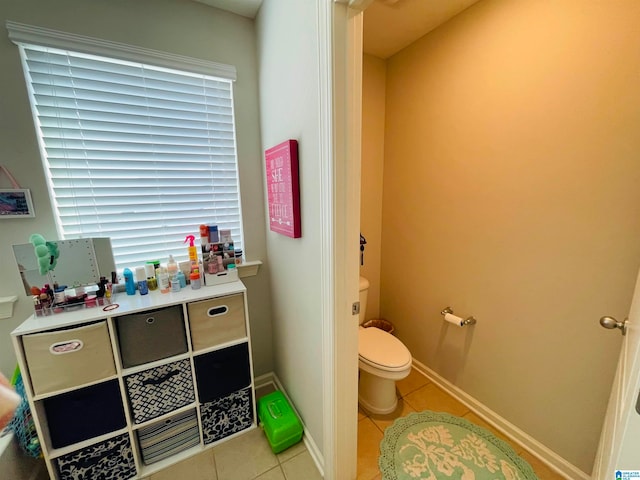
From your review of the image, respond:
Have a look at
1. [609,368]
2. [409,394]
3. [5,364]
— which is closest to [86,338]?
[5,364]

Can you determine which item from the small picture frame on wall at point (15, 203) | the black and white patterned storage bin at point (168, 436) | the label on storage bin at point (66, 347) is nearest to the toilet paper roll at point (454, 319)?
the black and white patterned storage bin at point (168, 436)

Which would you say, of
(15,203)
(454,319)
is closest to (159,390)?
(15,203)

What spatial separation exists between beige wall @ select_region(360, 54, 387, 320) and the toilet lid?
50cm

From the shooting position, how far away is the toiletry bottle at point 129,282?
133 centimetres

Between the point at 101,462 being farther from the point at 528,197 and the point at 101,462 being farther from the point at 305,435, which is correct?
the point at 528,197

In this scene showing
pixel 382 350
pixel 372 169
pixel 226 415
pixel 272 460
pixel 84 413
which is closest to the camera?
pixel 84 413

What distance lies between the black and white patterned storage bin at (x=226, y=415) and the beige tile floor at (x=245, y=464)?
0.21 feet

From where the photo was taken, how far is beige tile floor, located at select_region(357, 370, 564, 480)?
1.31 m

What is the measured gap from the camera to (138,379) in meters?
1.22

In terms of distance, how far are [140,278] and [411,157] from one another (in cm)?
188

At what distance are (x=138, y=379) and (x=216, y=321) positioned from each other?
0.43m

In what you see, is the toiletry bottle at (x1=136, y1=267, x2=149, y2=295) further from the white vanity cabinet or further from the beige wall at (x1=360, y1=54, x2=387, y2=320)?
the beige wall at (x1=360, y1=54, x2=387, y2=320)

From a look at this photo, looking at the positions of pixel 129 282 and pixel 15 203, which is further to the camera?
pixel 129 282

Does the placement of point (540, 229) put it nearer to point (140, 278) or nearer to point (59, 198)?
point (140, 278)
